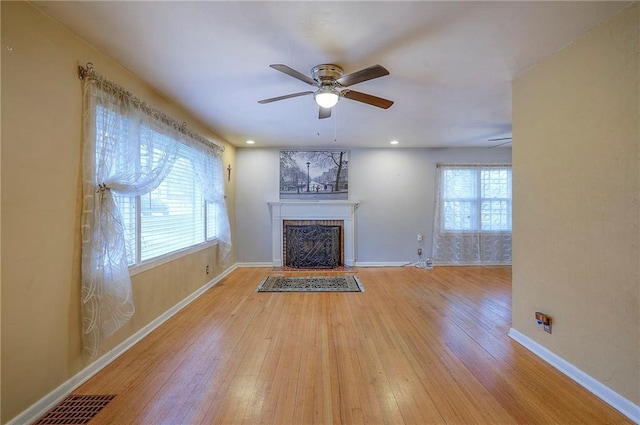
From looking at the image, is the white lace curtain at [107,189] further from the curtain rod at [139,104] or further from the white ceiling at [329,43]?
the white ceiling at [329,43]

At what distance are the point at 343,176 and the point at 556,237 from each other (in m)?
3.73

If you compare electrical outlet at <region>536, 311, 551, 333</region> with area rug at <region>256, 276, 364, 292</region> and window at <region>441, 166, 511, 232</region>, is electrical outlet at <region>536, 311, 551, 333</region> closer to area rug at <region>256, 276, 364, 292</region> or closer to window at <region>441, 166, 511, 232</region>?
area rug at <region>256, 276, 364, 292</region>

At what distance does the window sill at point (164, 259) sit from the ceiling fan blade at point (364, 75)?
241 cm

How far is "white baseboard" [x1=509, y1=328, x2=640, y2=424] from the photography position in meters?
1.61

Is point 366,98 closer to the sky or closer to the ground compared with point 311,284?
closer to the sky

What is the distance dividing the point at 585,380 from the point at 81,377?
3.45 m

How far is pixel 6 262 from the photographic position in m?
1.45

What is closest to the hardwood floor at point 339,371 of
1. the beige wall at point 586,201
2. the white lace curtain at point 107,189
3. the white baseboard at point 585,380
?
the white baseboard at point 585,380

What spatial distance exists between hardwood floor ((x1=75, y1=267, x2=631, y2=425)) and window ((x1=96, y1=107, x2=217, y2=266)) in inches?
32.6

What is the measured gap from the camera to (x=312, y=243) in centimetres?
539

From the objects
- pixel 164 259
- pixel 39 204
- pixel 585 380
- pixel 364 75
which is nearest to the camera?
pixel 39 204

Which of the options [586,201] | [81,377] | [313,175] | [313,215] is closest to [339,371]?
[81,377]

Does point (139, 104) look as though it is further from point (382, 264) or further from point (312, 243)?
point (382, 264)

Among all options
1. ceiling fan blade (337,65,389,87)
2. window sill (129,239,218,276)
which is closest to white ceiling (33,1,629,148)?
ceiling fan blade (337,65,389,87)
